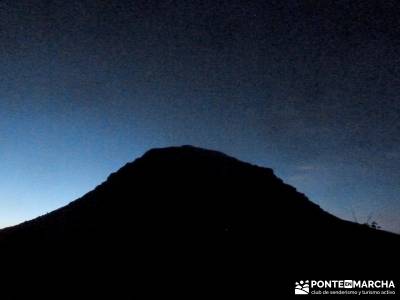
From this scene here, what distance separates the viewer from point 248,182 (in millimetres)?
26047

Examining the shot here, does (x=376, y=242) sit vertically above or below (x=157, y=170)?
below

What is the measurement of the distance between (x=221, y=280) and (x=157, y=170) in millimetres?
12018

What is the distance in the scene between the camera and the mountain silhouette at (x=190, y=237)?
17.5 meters

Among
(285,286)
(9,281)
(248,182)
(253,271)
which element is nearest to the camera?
(285,286)

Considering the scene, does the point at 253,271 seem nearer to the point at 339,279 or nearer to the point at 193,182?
the point at 339,279

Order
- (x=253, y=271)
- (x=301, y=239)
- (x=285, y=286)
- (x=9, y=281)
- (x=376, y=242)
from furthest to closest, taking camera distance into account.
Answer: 1. (x=376, y=242)
2. (x=301, y=239)
3. (x=9, y=281)
4. (x=253, y=271)
5. (x=285, y=286)

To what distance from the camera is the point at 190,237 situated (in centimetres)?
1994

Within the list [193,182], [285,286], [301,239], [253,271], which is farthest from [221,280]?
[193,182]

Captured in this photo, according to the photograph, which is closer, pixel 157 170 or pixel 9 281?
pixel 9 281

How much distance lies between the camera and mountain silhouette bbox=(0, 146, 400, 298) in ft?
57.3

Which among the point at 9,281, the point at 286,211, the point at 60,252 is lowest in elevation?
the point at 9,281

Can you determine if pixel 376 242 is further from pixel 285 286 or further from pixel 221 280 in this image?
pixel 221 280

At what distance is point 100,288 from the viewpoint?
16891mm

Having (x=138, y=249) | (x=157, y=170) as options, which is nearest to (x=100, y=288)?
(x=138, y=249)
